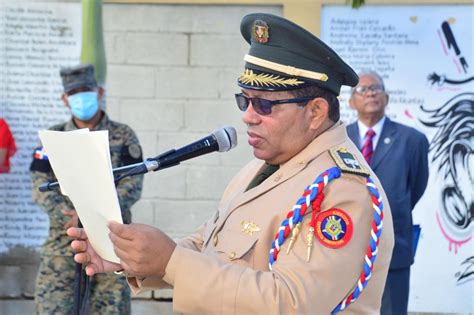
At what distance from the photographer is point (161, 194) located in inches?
269

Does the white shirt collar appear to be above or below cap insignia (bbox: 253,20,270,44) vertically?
below

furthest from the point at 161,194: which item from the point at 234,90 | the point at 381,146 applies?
the point at 381,146

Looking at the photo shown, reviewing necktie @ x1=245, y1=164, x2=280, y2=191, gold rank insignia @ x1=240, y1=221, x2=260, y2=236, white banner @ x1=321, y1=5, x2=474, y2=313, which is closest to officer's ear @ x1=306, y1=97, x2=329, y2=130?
necktie @ x1=245, y1=164, x2=280, y2=191

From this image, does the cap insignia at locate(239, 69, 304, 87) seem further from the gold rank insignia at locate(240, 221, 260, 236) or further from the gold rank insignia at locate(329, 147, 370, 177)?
the gold rank insignia at locate(240, 221, 260, 236)

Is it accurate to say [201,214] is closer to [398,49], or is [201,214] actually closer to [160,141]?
[160,141]

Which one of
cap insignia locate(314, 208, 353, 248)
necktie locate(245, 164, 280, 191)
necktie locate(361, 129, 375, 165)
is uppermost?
necktie locate(245, 164, 280, 191)

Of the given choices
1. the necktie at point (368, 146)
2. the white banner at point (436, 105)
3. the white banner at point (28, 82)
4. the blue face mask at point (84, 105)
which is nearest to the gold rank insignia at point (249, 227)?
the necktie at point (368, 146)

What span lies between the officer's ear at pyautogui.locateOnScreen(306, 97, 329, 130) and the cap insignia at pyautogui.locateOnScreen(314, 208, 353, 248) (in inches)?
13.8

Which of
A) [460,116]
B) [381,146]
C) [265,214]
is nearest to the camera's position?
[265,214]

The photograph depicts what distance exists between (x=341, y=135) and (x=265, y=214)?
1.18 feet

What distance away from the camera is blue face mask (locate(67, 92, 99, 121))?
573 centimetres

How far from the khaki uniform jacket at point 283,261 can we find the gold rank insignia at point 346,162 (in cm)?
2

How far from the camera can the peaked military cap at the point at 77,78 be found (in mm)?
5873

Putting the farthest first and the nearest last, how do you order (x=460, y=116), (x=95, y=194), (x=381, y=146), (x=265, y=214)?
(x=460, y=116)
(x=381, y=146)
(x=265, y=214)
(x=95, y=194)
